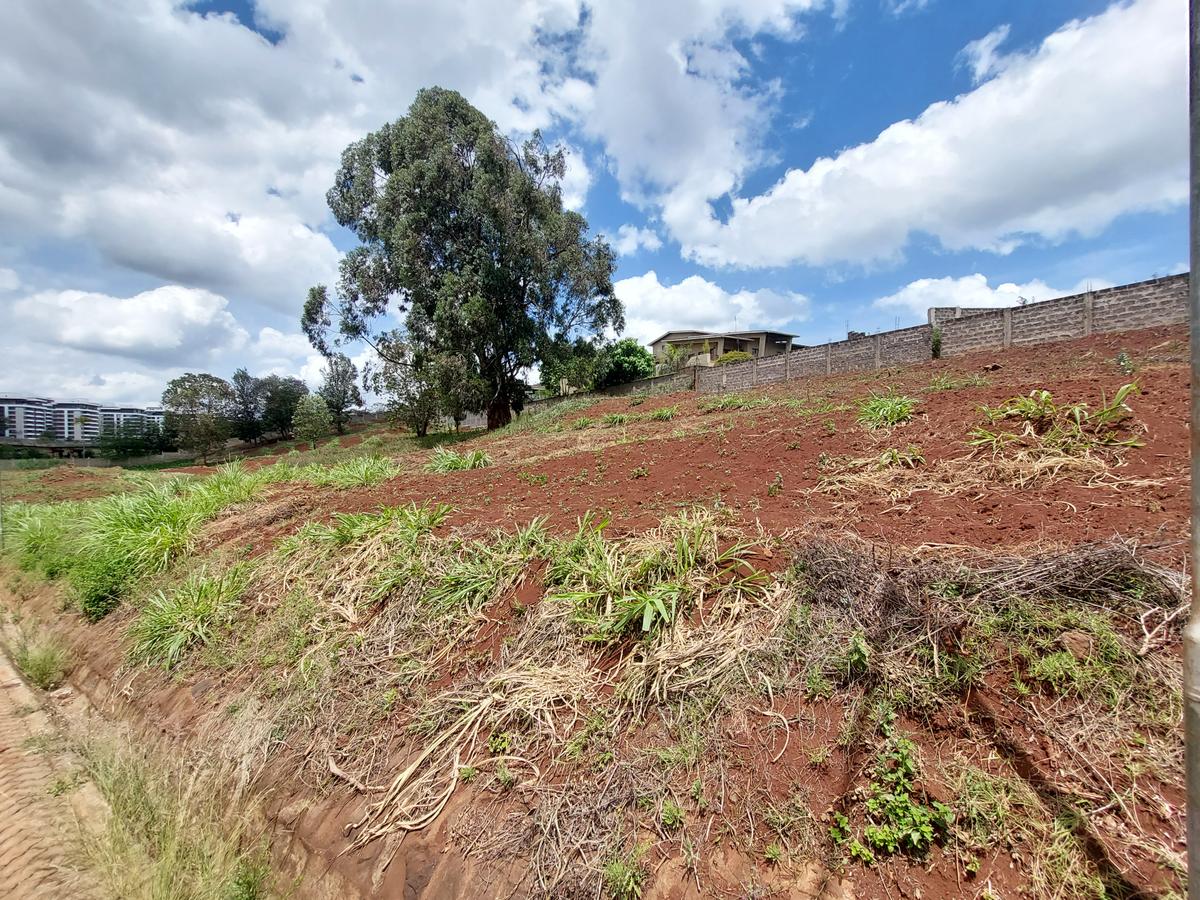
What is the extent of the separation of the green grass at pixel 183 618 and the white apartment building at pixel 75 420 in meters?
22.5

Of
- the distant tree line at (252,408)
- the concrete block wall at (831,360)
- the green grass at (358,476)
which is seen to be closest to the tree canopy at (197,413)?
the distant tree line at (252,408)

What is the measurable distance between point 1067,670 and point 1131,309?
12.5 meters

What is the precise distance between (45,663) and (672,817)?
21.3ft

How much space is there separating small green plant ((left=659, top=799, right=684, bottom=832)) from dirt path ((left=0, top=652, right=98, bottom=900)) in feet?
10.5

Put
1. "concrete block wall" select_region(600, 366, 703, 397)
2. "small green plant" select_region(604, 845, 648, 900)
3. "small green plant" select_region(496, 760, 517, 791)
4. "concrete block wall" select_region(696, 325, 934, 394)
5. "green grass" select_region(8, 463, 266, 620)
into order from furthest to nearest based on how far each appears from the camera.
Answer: "concrete block wall" select_region(600, 366, 703, 397) → "concrete block wall" select_region(696, 325, 934, 394) → "green grass" select_region(8, 463, 266, 620) → "small green plant" select_region(496, 760, 517, 791) → "small green plant" select_region(604, 845, 648, 900)

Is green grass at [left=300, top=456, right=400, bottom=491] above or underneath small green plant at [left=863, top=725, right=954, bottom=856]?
above

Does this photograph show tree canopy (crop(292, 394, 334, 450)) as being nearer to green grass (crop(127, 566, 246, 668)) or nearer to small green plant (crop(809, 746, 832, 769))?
green grass (crop(127, 566, 246, 668))

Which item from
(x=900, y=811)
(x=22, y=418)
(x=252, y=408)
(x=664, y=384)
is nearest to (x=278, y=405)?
(x=252, y=408)

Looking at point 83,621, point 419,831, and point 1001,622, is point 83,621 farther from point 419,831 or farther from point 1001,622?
point 1001,622

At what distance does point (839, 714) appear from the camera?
2.13 meters

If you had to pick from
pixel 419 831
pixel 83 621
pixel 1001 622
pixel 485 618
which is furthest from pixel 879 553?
pixel 83 621

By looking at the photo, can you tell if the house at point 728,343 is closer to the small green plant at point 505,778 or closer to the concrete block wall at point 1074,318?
the concrete block wall at point 1074,318

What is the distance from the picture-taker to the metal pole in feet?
3.25

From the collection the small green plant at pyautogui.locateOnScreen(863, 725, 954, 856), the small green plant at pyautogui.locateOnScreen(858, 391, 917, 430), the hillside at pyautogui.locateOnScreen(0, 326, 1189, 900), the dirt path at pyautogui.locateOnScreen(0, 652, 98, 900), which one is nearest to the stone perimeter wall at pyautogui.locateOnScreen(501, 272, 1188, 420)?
the hillside at pyautogui.locateOnScreen(0, 326, 1189, 900)
